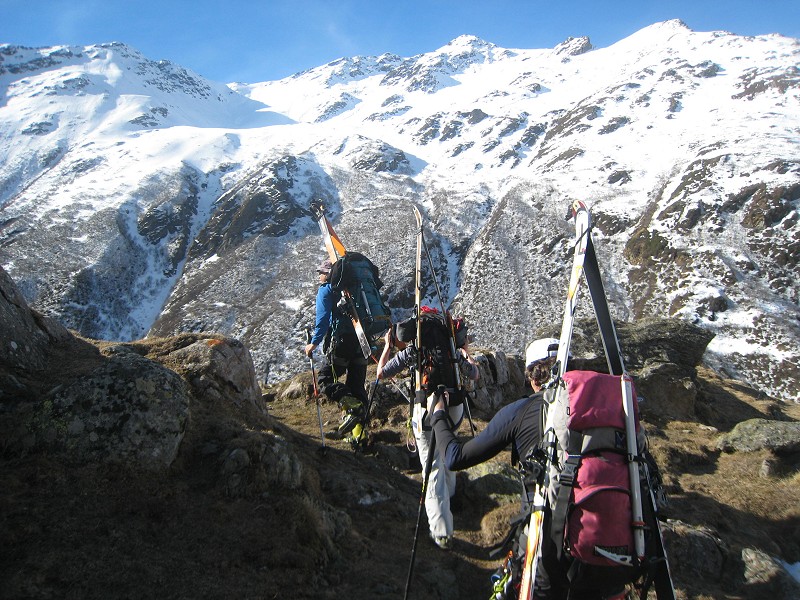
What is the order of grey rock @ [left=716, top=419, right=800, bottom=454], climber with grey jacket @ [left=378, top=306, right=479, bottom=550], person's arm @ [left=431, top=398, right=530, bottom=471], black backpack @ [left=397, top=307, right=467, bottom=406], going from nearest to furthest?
person's arm @ [left=431, top=398, right=530, bottom=471], climber with grey jacket @ [left=378, top=306, right=479, bottom=550], black backpack @ [left=397, top=307, right=467, bottom=406], grey rock @ [left=716, top=419, right=800, bottom=454]

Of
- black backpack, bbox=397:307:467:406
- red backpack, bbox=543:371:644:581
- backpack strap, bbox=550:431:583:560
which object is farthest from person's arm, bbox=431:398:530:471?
black backpack, bbox=397:307:467:406

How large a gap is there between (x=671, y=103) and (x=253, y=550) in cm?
17253

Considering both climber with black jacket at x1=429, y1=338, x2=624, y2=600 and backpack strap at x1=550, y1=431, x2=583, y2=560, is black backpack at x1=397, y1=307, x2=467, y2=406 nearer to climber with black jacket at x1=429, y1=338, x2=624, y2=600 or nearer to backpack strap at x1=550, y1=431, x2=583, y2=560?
climber with black jacket at x1=429, y1=338, x2=624, y2=600

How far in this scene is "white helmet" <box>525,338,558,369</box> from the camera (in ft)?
15.7

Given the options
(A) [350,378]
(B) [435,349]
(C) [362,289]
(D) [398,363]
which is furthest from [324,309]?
(B) [435,349]

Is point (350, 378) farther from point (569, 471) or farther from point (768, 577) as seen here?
point (768, 577)

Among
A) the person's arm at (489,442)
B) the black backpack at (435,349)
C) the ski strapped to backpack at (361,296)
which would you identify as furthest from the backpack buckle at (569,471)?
the ski strapped to backpack at (361,296)

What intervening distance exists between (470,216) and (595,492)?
10804 centimetres

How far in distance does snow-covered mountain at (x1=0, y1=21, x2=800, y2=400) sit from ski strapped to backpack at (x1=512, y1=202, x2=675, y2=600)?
60013mm

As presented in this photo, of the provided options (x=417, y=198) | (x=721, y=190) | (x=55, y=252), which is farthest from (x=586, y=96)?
(x=55, y=252)

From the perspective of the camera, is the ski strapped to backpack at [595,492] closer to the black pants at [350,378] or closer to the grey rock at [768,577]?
the grey rock at [768,577]

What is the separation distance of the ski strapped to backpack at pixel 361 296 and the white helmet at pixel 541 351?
16.0ft

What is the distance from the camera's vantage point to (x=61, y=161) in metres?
148

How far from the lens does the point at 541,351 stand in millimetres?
4840
